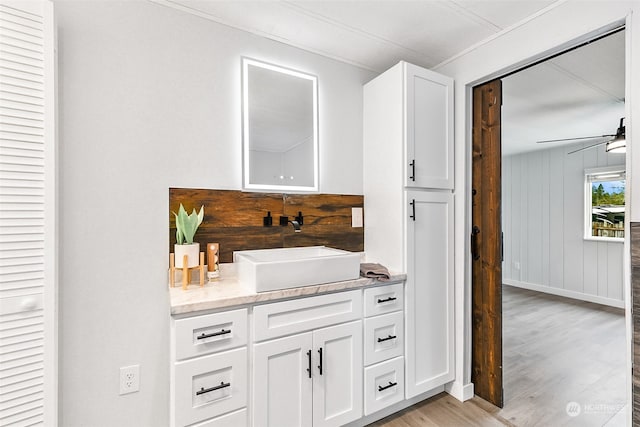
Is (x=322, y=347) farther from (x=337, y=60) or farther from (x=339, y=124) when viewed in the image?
(x=337, y=60)

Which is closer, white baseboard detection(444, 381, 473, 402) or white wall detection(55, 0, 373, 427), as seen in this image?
white wall detection(55, 0, 373, 427)

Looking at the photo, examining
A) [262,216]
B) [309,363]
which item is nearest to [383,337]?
[309,363]

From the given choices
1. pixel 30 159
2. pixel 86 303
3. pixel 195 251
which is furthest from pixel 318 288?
pixel 30 159

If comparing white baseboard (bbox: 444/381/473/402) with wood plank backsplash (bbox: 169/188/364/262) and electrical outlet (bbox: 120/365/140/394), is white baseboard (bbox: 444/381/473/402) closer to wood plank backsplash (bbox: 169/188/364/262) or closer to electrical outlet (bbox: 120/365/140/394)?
wood plank backsplash (bbox: 169/188/364/262)

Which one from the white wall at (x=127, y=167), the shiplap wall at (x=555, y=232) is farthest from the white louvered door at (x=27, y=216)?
the shiplap wall at (x=555, y=232)

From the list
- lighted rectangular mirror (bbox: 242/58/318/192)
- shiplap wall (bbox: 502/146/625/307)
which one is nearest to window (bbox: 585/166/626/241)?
shiplap wall (bbox: 502/146/625/307)

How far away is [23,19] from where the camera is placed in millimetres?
1249

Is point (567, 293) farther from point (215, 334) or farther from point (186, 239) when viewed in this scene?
point (186, 239)

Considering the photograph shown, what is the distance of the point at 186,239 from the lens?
163cm

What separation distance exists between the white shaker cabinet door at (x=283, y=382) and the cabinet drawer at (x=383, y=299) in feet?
1.33

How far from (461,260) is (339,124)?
1.32 m

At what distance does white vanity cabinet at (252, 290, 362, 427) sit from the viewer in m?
1.50

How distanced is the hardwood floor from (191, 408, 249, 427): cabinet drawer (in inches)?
36.5

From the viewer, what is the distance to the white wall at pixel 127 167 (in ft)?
4.88
